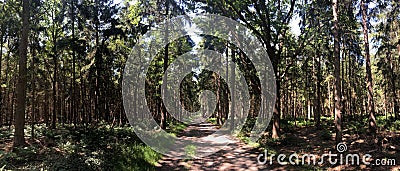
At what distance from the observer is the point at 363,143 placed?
1395cm

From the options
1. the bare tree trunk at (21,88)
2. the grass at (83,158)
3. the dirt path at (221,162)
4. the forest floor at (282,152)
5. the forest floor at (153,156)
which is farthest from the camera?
the bare tree trunk at (21,88)

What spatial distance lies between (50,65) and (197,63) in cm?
1422

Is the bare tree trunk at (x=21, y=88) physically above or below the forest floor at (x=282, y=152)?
above

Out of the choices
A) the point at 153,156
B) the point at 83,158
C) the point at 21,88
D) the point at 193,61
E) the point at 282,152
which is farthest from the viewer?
the point at 193,61

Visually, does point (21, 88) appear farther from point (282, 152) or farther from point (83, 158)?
point (282, 152)

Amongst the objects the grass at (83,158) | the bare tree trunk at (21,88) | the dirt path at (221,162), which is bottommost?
the dirt path at (221,162)

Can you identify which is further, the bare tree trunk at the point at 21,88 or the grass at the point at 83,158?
the bare tree trunk at the point at 21,88

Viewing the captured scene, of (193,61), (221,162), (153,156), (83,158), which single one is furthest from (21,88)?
(193,61)

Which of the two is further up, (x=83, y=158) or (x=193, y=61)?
(x=193, y=61)

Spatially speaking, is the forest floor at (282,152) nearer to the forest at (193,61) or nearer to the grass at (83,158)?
the forest at (193,61)

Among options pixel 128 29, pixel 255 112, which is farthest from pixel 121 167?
pixel 255 112

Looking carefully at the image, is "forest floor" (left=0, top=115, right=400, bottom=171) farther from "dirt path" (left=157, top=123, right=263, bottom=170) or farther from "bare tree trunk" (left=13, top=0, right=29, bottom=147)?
"bare tree trunk" (left=13, top=0, right=29, bottom=147)

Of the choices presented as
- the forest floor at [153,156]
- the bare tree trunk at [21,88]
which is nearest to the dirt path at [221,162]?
the forest floor at [153,156]

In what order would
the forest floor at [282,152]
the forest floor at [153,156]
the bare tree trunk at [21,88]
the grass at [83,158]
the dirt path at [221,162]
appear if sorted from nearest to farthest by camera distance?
1. the grass at [83,158]
2. the forest floor at [153,156]
3. the forest floor at [282,152]
4. the dirt path at [221,162]
5. the bare tree trunk at [21,88]
